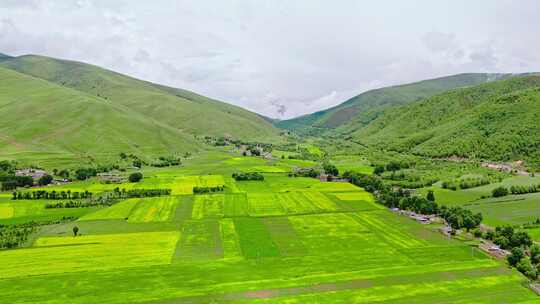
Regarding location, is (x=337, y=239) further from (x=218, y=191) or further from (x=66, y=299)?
(x=218, y=191)

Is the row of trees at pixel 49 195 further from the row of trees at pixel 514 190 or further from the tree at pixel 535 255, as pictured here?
the row of trees at pixel 514 190

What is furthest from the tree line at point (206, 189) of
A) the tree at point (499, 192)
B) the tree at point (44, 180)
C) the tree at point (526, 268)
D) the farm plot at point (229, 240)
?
the tree at point (526, 268)

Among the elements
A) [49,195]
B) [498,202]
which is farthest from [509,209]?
[49,195]

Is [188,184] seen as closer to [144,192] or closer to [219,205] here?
[144,192]

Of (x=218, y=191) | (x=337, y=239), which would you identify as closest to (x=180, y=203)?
(x=218, y=191)

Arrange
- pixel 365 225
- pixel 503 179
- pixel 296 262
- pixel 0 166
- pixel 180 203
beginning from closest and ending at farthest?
pixel 296 262 → pixel 365 225 → pixel 180 203 → pixel 503 179 → pixel 0 166

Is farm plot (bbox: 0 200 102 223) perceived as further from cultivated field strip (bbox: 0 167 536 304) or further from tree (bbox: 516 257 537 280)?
tree (bbox: 516 257 537 280)
